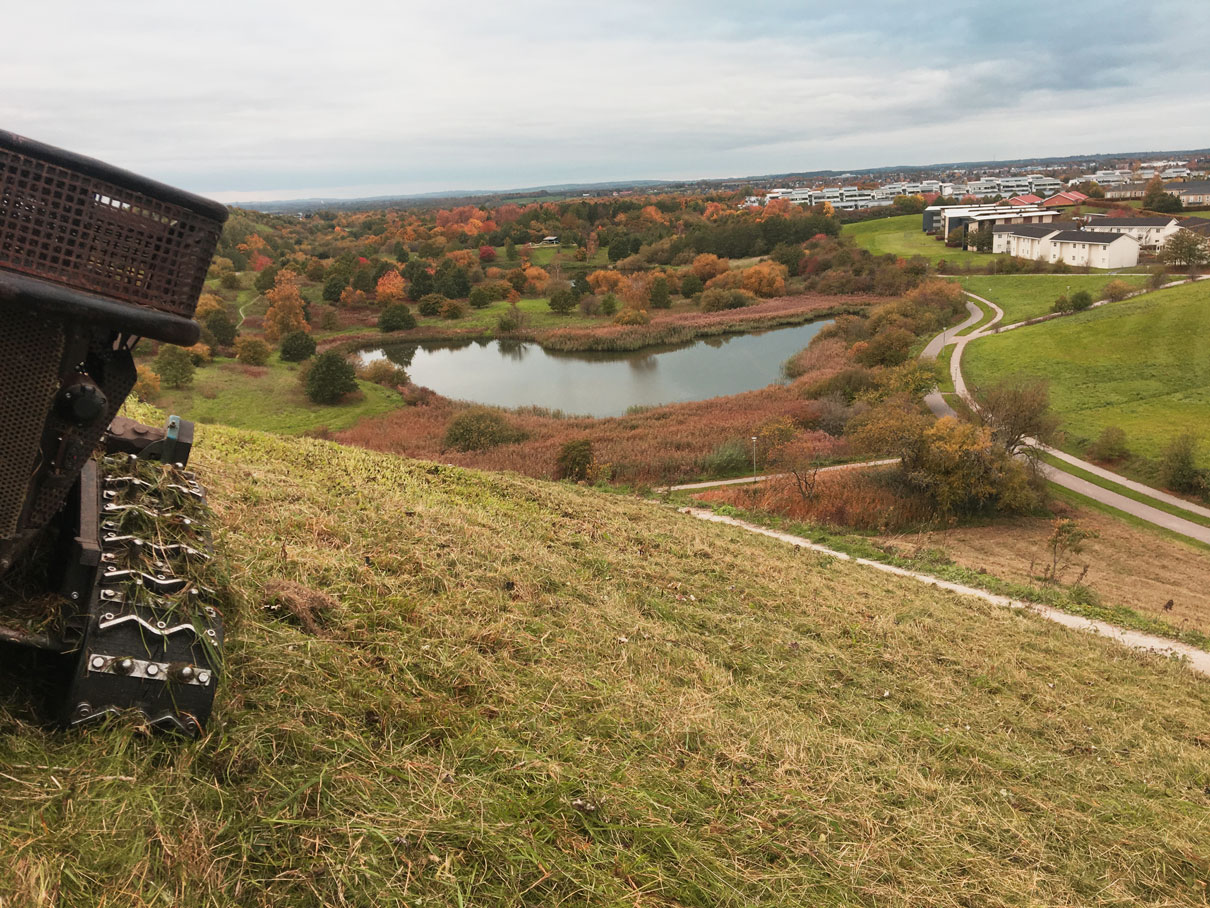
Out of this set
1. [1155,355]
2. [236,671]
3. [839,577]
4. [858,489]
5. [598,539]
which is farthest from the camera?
[1155,355]

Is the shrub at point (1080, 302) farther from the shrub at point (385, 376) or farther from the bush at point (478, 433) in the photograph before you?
the shrub at point (385, 376)

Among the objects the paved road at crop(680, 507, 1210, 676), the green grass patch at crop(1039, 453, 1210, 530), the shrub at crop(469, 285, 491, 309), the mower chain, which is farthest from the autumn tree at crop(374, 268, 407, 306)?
the mower chain

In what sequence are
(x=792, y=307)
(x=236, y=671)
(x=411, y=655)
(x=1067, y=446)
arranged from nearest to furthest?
(x=236, y=671) → (x=411, y=655) → (x=1067, y=446) → (x=792, y=307)

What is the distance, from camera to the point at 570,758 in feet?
11.9

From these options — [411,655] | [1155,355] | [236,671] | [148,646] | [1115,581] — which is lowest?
[1115,581]

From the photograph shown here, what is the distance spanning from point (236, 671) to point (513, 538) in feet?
14.8

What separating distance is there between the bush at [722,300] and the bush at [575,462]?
42028mm

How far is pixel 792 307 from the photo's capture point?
61719 mm

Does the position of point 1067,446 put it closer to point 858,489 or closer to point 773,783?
point 858,489

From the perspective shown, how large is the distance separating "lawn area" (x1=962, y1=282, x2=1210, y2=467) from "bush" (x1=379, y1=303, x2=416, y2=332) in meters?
40.7

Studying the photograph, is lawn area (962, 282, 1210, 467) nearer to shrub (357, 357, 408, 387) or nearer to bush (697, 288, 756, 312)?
bush (697, 288, 756, 312)

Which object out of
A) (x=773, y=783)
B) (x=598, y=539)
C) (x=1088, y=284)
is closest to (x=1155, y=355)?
(x=1088, y=284)

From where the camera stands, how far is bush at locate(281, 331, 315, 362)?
139 ft

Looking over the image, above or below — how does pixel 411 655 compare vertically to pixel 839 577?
above
